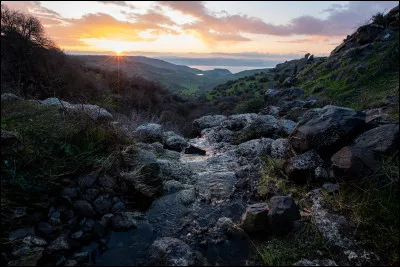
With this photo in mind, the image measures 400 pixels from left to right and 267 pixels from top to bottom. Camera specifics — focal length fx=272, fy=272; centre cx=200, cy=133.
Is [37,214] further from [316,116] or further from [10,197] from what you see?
[316,116]

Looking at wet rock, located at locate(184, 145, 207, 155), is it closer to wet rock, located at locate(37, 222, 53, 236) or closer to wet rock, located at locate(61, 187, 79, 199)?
Answer: wet rock, located at locate(61, 187, 79, 199)

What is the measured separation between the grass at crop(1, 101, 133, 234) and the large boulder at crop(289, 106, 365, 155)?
14.0 ft

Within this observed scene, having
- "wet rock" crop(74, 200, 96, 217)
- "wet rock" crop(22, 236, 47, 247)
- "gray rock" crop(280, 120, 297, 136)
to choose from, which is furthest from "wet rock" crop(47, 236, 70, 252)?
"gray rock" crop(280, 120, 297, 136)

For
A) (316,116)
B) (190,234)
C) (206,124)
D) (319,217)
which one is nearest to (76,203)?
(190,234)

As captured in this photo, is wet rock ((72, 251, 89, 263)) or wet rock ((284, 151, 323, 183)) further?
wet rock ((284, 151, 323, 183))

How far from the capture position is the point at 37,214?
4391mm

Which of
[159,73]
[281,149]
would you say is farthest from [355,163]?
[159,73]

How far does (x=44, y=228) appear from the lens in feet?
13.9

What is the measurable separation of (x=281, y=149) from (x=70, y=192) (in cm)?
515

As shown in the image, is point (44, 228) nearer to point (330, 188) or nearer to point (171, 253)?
point (171, 253)

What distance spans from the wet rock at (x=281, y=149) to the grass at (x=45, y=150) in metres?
3.89

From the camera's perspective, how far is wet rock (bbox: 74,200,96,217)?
4.69m

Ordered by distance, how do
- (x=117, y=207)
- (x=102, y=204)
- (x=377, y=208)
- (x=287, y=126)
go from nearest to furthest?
(x=377, y=208)
(x=102, y=204)
(x=117, y=207)
(x=287, y=126)

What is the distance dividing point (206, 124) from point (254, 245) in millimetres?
10231
